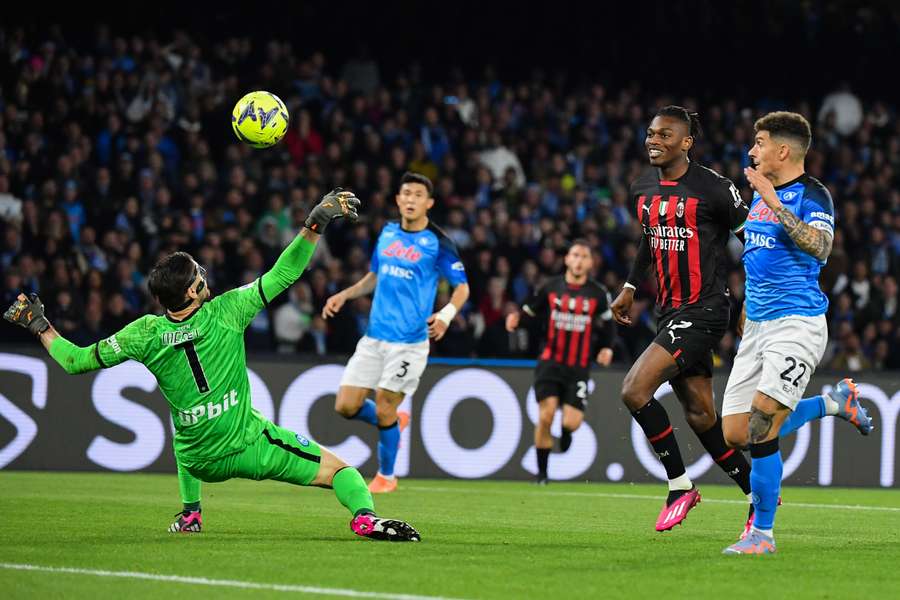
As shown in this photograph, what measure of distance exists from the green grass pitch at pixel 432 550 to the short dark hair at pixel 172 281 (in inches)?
51.6

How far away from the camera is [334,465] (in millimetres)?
7652

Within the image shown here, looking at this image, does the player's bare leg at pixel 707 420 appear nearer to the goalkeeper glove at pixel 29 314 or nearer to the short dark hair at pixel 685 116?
the short dark hair at pixel 685 116

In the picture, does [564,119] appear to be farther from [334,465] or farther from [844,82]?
[334,465]

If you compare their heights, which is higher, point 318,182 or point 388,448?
point 318,182

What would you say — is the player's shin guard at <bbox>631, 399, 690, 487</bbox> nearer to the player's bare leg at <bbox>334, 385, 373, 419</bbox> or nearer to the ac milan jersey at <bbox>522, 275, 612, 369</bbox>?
the player's bare leg at <bbox>334, 385, 373, 419</bbox>

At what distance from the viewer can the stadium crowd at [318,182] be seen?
16.5m

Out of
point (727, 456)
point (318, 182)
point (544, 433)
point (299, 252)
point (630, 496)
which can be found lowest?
point (630, 496)

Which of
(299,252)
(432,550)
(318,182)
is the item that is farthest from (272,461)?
(318,182)

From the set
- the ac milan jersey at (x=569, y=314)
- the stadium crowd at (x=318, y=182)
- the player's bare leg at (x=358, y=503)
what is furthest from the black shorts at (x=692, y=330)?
the stadium crowd at (x=318, y=182)

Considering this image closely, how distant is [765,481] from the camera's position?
7.36 metres

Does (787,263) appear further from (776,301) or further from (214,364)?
(214,364)

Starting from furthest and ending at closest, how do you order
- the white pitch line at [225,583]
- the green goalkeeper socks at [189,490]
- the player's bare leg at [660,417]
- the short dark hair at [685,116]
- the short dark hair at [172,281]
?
the short dark hair at [685,116], the player's bare leg at [660,417], the green goalkeeper socks at [189,490], the short dark hair at [172,281], the white pitch line at [225,583]

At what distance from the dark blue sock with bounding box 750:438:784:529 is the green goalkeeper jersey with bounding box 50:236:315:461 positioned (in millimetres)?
2648

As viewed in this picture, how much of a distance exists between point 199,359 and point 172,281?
453 millimetres
